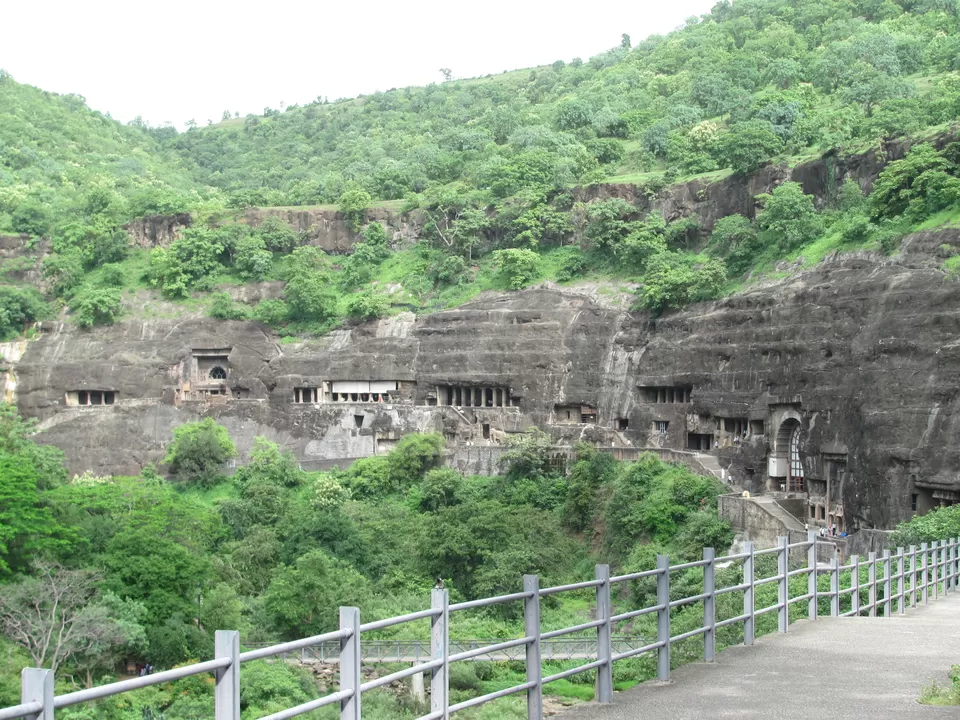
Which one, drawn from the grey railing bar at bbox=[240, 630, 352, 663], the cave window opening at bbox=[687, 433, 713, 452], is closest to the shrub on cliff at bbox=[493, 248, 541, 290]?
the cave window opening at bbox=[687, 433, 713, 452]

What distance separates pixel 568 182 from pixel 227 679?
57564 mm

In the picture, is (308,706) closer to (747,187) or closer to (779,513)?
(779,513)

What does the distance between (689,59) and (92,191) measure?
142ft

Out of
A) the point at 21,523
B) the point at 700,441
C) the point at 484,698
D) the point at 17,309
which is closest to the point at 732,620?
the point at 484,698

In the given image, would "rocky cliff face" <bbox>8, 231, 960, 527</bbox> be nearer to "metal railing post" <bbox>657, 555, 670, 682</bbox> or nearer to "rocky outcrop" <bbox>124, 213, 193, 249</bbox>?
"rocky outcrop" <bbox>124, 213, 193, 249</bbox>

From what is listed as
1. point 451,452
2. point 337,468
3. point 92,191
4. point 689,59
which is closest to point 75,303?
point 92,191

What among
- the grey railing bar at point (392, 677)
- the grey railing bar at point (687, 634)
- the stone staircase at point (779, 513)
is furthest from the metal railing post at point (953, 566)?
the grey railing bar at point (392, 677)

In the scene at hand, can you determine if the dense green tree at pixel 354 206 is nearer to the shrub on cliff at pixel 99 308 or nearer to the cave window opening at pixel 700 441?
the shrub on cliff at pixel 99 308

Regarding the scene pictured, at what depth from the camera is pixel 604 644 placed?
9.16 meters

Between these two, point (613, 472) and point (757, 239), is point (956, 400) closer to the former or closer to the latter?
point (613, 472)

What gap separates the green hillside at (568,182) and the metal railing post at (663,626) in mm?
32493

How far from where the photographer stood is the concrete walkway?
27.9ft

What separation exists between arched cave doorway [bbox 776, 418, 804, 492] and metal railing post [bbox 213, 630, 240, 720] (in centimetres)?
3444

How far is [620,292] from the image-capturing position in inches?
2037
